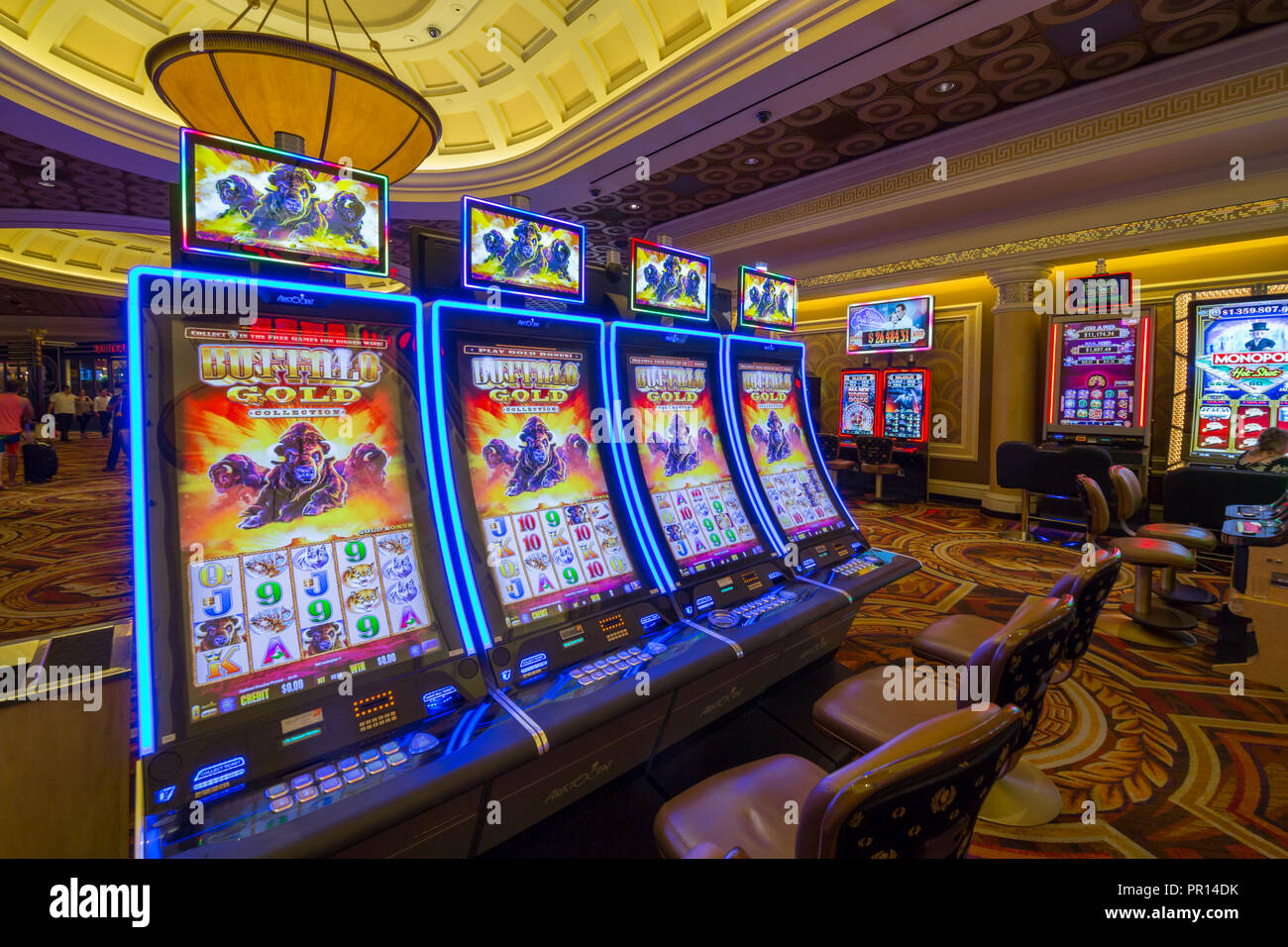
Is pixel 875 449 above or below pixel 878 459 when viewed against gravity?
above

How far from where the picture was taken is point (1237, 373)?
17.7 ft

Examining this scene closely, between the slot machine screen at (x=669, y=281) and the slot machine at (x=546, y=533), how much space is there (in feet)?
1.08

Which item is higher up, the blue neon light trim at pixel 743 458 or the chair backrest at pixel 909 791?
the blue neon light trim at pixel 743 458

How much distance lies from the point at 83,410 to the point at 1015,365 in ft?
70.9

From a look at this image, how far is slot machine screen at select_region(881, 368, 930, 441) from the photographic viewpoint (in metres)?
7.76

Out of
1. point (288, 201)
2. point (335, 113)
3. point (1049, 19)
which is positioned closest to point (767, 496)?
point (288, 201)

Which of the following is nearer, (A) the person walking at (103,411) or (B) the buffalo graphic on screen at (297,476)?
(B) the buffalo graphic on screen at (297,476)

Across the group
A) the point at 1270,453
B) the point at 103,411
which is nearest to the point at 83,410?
the point at 103,411

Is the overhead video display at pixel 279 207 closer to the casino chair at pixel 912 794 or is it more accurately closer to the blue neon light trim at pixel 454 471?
the blue neon light trim at pixel 454 471

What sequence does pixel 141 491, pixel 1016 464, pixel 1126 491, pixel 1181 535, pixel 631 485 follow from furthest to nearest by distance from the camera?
pixel 1016 464 → pixel 1126 491 → pixel 1181 535 → pixel 631 485 → pixel 141 491

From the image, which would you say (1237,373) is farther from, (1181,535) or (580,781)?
(580,781)

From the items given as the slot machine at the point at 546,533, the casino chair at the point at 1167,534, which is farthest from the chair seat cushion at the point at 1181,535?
A: the slot machine at the point at 546,533

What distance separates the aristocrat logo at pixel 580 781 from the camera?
1.58 meters

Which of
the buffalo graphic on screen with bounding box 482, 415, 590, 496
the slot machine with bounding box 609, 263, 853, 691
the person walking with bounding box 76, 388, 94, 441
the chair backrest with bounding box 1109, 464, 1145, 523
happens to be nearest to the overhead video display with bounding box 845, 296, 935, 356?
the chair backrest with bounding box 1109, 464, 1145, 523
